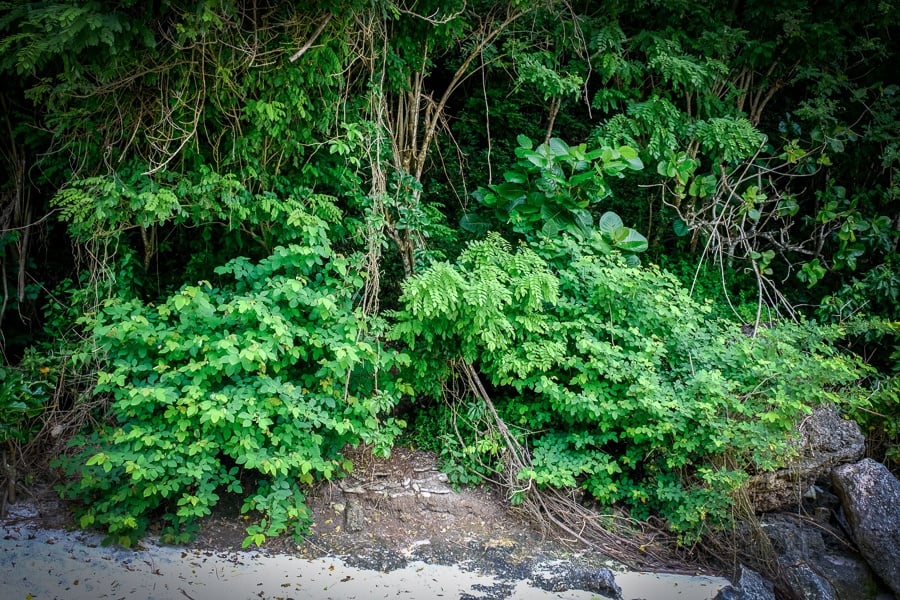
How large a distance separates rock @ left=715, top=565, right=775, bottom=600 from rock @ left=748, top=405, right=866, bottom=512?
29.1 inches

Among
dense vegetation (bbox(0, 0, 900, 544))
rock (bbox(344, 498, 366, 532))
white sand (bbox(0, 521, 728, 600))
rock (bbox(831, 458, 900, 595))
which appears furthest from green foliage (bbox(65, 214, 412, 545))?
rock (bbox(831, 458, 900, 595))

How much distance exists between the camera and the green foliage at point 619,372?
4598 millimetres

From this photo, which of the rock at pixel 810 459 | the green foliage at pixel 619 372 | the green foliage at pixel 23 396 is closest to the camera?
the green foliage at pixel 23 396

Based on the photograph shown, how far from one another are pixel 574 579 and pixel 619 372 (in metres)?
1.44

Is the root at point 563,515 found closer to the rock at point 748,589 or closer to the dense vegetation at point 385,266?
the dense vegetation at point 385,266

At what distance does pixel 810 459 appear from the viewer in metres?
5.09

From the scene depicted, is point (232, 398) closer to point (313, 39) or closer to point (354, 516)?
point (354, 516)

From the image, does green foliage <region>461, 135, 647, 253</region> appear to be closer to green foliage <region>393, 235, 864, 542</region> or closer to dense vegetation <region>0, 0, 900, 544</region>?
dense vegetation <region>0, 0, 900, 544</region>

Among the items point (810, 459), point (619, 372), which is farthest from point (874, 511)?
point (619, 372)

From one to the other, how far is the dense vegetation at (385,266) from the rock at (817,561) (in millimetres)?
566

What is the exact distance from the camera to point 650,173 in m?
6.78

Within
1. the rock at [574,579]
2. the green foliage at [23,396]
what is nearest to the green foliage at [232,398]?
the green foliage at [23,396]

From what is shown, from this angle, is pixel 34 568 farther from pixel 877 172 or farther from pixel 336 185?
pixel 877 172

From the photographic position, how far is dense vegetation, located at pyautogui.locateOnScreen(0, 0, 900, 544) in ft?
13.6
